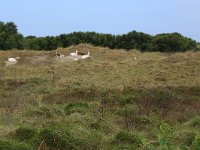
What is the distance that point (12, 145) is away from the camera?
6.46 m

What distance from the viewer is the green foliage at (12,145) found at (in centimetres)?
642

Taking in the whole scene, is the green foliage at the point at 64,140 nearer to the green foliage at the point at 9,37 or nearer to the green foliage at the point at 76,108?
the green foliage at the point at 76,108

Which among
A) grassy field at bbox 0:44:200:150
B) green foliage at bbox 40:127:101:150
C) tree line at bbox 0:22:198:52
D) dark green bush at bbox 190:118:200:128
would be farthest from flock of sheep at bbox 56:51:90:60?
green foliage at bbox 40:127:101:150

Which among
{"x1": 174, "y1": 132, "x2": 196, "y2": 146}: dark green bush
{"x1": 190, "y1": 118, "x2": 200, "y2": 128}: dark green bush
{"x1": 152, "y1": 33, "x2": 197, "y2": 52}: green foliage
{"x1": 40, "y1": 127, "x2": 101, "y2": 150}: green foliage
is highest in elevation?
{"x1": 152, "y1": 33, "x2": 197, "y2": 52}: green foliage

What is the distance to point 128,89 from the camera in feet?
50.3

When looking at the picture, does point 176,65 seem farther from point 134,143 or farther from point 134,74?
point 134,143

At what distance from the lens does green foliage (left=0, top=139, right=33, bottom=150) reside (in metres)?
6.42

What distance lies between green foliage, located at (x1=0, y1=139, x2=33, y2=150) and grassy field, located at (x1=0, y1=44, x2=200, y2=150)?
0.6 inches

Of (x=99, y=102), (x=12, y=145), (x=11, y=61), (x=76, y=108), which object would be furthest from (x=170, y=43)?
(x=12, y=145)

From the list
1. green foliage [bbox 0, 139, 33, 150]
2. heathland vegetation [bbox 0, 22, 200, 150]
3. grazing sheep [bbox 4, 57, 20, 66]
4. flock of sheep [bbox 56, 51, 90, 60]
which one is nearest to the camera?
green foliage [bbox 0, 139, 33, 150]

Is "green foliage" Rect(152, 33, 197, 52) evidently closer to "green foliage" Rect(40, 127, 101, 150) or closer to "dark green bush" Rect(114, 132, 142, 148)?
"dark green bush" Rect(114, 132, 142, 148)

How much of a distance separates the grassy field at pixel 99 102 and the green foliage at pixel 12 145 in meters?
0.01

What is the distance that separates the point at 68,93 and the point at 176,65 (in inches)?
255

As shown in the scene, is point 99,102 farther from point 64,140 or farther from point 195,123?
point 64,140
